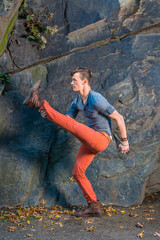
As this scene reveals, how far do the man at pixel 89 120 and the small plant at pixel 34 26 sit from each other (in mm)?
1899

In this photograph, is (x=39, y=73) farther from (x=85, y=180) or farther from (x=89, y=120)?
(x=85, y=180)

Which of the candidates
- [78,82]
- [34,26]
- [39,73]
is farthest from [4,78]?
[78,82]

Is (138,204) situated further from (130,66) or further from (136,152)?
(130,66)

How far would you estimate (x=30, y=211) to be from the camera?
4.75 meters

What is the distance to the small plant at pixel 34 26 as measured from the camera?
5969 millimetres

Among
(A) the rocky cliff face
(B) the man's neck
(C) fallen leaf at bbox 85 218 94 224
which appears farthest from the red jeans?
(A) the rocky cliff face

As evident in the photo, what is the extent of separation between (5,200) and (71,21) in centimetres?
381

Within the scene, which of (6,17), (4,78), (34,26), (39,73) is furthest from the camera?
(34,26)

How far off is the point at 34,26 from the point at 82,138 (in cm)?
296

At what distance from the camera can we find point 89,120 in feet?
15.0

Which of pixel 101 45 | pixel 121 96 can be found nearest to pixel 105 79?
pixel 121 96

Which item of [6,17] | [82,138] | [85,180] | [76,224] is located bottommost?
[76,224]

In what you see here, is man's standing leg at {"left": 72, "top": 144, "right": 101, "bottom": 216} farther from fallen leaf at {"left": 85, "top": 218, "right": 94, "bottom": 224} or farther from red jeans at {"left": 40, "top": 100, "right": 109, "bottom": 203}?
fallen leaf at {"left": 85, "top": 218, "right": 94, "bottom": 224}

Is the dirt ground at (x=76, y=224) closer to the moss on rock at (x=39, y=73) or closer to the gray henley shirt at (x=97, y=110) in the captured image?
the gray henley shirt at (x=97, y=110)
